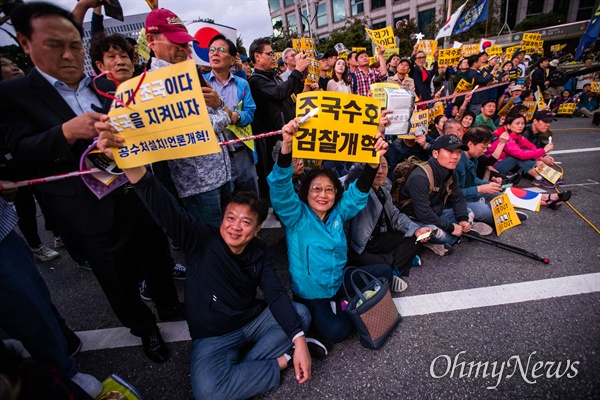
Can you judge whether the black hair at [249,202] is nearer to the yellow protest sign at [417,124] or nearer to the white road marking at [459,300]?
the white road marking at [459,300]

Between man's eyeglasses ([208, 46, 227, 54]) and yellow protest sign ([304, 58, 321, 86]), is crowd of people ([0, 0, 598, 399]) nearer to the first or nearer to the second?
man's eyeglasses ([208, 46, 227, 54])

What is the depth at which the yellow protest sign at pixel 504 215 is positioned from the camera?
354cm

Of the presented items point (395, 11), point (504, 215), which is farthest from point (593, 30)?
point (395, 11)

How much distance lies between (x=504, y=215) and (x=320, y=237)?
9.02 ft


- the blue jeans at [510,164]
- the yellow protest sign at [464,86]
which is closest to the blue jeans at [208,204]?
the blue jeans at [510,164]

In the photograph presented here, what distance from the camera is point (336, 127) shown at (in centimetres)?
207

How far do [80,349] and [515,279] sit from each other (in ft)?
13.1

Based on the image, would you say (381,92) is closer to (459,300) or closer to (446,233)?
(446,233)

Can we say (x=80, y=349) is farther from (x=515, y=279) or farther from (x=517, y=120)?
(x=517, y=120)

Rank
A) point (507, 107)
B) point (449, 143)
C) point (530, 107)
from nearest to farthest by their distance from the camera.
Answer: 1. point (449, 143)
2. point (530, 107)
3. point (507, 107)

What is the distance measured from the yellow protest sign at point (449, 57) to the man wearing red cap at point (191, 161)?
882cm

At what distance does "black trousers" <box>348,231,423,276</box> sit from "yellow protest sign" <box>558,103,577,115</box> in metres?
11.5

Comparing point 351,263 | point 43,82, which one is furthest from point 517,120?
point 43,82

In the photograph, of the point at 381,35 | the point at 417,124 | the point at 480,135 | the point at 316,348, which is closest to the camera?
the point at 316,348
